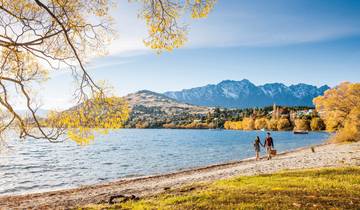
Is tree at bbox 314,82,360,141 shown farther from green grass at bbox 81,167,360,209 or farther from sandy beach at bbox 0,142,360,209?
green grass at bbox 81,167,360,209

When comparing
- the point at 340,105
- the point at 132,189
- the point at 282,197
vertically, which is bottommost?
the point at 132,189

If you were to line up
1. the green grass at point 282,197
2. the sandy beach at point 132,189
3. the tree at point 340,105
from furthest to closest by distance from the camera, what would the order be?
the tree at point 340,105, the sandy beach at point 132,189, the green grass at point 282,197

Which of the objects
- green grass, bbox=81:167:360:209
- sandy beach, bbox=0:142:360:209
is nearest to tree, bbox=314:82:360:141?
sandy beach, bbox=0:142:360:209

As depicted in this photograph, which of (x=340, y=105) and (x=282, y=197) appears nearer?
(x=282, y=197)

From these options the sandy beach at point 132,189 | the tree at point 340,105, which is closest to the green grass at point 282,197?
the sandy beach at point 132,189

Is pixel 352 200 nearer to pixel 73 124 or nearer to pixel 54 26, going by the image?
pixel 73 124

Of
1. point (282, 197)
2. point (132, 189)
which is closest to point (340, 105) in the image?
point (132, 189)

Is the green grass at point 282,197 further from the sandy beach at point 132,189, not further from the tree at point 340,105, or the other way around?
the tree at point 340,105

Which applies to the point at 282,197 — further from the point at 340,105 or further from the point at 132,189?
the point at 340,105

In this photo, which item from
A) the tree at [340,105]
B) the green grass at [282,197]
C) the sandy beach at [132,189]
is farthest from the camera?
the tree at [340,105]

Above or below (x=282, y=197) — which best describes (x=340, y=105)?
above

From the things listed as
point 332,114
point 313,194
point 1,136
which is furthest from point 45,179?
point 332,114

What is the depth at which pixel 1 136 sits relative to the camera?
14.7m

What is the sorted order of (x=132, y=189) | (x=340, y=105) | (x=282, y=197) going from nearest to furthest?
1. (x=282, y=197)
2. (x=132, y=189)
3. (x=340, y=105)
